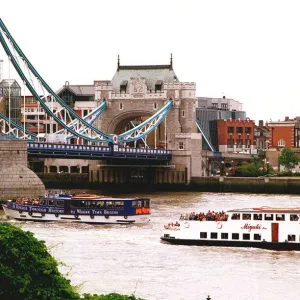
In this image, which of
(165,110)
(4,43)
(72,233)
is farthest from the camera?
(165,110)

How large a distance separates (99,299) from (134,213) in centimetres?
2803

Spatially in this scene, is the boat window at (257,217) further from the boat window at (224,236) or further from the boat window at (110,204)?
the boat window at (110,204)

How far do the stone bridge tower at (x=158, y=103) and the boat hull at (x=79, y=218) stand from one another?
33856 millimetres

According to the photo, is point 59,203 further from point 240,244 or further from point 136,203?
point 240,244

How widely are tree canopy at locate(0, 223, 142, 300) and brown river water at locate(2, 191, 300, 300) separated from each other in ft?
12.4

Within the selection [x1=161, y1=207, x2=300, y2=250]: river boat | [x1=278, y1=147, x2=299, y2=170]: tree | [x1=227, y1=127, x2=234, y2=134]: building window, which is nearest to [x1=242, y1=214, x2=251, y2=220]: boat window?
[x1=161, y1=207, x2=300, y2=250]: river boat

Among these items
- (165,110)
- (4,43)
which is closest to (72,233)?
(4,43)

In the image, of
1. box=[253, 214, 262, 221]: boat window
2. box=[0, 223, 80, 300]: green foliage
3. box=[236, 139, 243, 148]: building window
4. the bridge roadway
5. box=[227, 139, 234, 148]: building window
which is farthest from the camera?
box=[236, 139, 243, 148]: building window

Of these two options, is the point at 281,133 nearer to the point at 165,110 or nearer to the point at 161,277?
the point at 165,110

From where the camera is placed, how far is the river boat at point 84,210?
4703 cm

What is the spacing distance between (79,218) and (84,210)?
1.31 feet

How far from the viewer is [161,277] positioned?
31281mm

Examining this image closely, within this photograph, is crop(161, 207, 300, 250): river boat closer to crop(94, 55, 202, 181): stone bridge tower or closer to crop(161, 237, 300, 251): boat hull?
crop(161, 237, 300, 251): boat hull

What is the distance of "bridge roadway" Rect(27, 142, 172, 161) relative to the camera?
63812mm
